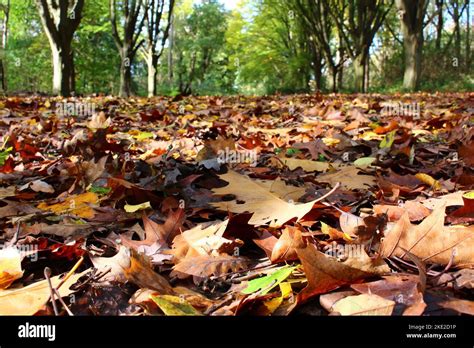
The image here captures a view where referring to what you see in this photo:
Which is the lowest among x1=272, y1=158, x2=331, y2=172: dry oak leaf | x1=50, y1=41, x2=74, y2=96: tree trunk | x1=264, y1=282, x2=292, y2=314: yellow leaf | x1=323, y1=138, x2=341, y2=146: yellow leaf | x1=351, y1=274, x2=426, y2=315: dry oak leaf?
x1=264, y1=282, x2=292, y2=314: yellow leaf

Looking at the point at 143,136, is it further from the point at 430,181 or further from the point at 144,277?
the point at 144,277

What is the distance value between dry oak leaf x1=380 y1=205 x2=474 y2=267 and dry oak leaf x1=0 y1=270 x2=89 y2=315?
739 mm

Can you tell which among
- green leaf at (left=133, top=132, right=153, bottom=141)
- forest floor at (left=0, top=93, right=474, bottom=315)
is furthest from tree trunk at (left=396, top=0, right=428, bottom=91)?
forest floor at (left=0, top=93, right=474, bottom=315)

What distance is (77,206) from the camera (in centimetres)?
164

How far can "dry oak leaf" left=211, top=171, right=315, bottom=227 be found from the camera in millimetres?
1337

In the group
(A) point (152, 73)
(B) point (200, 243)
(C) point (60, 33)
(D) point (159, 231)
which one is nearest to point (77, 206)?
(D) point (159, 231)

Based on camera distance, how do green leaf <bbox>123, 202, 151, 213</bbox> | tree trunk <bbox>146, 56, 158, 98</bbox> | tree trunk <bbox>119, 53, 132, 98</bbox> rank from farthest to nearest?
tree trunk <bbox>146, 56, 158, 98</bbox>
tree trunk <bbox>119, 53, 132, 98</bbox>
green leaf <bbox>123, 202, 151, 213</bbox>

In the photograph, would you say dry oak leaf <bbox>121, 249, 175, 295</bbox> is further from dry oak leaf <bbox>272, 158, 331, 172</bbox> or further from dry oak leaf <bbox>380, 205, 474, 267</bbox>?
dry oak leaf <bbox>272, 158, 331, 172</bbox>

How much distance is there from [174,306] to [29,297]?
1.15 feet

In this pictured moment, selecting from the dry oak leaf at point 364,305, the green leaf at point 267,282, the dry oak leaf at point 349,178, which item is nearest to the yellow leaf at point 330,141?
the dry oak leaf at point 349,178

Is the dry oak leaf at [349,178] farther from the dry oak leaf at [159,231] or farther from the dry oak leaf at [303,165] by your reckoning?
the dry oak leaf at [159,231]

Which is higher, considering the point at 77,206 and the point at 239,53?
the point at 239,53

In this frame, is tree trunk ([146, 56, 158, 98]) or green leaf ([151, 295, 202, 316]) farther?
tree trunk ([146, 56, 158, 98])
